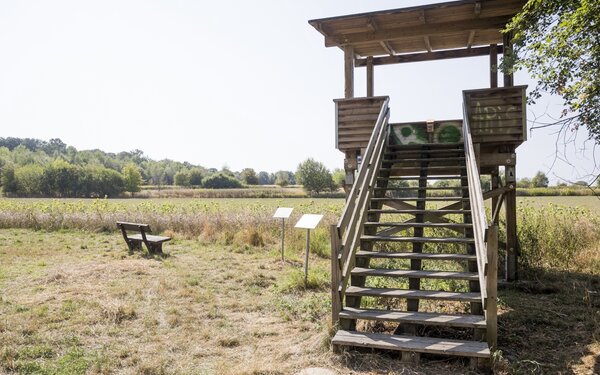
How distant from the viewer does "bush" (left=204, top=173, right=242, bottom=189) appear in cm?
8759

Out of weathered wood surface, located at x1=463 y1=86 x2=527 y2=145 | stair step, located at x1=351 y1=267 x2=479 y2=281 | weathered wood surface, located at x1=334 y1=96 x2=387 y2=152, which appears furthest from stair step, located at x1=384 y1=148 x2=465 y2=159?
stair step, located at x1=351 y1=267 x2=479 y2=281

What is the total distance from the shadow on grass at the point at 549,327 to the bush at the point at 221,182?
81039 millimetres

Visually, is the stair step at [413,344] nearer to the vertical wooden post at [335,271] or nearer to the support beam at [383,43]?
the vertical wooden post at [335,271]

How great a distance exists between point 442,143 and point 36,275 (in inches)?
379

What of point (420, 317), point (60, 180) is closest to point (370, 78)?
point (420, 317)

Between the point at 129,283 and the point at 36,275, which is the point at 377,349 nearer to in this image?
the point at 129,283

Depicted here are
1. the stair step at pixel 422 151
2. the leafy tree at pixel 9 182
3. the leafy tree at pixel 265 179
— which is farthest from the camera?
the leafy tree at pixel 265 179

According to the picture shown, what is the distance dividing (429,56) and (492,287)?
8.00 m

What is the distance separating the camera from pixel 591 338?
5.54 metres

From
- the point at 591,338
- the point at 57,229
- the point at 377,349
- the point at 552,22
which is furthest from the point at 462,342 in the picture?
the point at 57,229

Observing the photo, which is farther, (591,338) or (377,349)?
(591,338)

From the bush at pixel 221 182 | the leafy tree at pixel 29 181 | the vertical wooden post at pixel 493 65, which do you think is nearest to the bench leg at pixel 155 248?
the vertical wooden post at pixel 493 65

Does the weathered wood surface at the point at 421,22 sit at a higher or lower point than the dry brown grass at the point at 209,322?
higher

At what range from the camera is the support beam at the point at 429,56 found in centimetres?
1048
